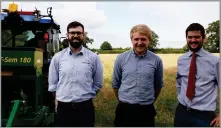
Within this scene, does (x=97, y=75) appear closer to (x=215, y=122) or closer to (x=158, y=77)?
(x=158, y=77)

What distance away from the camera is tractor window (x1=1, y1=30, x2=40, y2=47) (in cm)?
650

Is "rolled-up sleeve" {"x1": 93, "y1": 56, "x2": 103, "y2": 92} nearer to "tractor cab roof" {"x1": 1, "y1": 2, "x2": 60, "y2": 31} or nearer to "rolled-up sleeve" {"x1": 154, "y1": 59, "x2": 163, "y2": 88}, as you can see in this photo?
"rolled-up sleeve" {"x1": 154, "y1": 59, "x2": 163, "y2": 88}

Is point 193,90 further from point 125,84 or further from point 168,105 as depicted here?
point 168,105

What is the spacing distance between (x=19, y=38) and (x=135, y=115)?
11.9ft

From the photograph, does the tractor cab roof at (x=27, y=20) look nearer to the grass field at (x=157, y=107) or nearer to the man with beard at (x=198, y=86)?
the grass field at (x=157, y=107)

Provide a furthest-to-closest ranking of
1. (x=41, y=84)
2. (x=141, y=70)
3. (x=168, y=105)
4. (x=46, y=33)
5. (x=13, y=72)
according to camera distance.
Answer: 1. (x=168, y=105)
2. (x=46, y=33)
3. (x=41, y=84)
4. (x=13, y=72)
5. (x=141, y=70)

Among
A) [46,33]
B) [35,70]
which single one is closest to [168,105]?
[46,33]

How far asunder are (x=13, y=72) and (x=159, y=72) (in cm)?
257

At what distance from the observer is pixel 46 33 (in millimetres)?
6719

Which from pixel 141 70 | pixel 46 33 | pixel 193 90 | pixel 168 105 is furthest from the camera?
pixel 168 105

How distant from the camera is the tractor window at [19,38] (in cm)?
650

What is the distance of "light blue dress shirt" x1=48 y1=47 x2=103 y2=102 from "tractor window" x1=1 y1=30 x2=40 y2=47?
2749 millimetres

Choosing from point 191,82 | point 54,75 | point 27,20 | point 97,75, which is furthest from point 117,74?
point 27,20

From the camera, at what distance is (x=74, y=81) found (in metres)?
3.85
